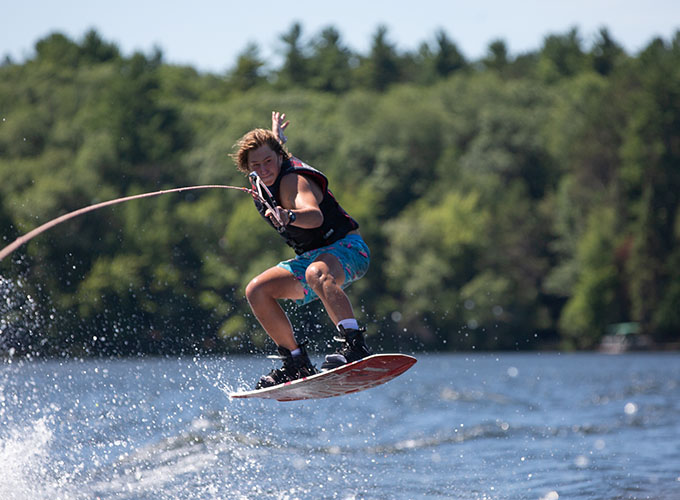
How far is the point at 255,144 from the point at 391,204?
5044cm

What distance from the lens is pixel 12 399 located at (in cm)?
1401

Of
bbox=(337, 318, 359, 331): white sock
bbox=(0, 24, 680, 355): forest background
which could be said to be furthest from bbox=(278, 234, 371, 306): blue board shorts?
bbox=(0, 24, 680, 355): forest background

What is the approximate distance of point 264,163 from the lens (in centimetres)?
767

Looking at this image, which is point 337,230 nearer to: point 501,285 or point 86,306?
point 86,306

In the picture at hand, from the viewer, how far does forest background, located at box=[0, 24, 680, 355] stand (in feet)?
114

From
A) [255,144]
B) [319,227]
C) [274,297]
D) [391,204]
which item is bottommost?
[391,204]

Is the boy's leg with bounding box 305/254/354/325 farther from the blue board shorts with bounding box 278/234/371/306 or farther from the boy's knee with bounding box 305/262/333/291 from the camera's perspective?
the blue board shorts with bounding box 278/234/371/306

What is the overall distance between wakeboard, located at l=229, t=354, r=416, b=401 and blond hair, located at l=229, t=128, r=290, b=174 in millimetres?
1627

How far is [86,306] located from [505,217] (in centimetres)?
2801

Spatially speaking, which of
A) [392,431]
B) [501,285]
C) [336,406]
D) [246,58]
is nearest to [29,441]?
[392,431]

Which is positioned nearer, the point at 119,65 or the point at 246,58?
the point at 119,65

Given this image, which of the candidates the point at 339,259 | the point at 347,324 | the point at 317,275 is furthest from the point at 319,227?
the point at 347,324

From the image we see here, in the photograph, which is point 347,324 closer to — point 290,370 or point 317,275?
point 317,275

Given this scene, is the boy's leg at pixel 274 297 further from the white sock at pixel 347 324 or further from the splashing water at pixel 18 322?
the splashing water at pixel 18 322
